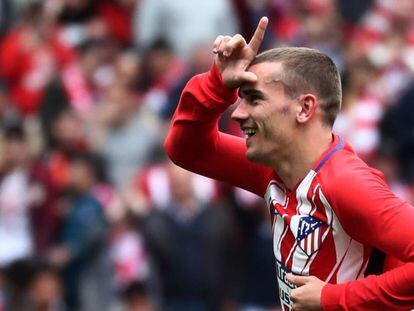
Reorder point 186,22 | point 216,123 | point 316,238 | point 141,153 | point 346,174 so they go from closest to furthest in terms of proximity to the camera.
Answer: point 346,174, point 316,238, point 216,123, point 141,153, point 186,22

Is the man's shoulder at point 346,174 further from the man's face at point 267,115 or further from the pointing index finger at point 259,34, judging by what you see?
the pointing index finger at point 259,34

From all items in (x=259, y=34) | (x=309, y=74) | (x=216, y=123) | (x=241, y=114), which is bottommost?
(x=216, y=123)

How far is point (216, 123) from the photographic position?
5.65 meters

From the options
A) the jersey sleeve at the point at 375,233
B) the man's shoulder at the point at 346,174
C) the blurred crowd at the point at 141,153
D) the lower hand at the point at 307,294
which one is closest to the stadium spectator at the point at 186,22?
the blurred crowd at the point at 141,153

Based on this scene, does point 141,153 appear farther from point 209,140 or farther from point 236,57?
point 236,57

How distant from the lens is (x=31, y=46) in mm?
13852

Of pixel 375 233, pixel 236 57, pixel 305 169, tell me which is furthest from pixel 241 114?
pixel 375 233

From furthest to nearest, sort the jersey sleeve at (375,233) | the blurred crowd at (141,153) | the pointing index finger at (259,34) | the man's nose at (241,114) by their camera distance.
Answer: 1. the blurred crowd at (141,153)
2. the man's nose at (241,114)
3. the pointing index finger at (259,34)
4. the jersey sleeve at (375,233)

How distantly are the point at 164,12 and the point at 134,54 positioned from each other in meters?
0.57

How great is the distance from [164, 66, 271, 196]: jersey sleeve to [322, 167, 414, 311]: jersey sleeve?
0.64m

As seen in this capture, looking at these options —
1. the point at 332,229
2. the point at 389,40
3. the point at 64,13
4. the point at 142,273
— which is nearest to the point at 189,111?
the point at 332,229

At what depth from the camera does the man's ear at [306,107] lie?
5336 mm

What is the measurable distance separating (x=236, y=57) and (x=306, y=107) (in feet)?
1.11

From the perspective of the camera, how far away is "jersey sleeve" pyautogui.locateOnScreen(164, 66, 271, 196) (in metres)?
5.47
